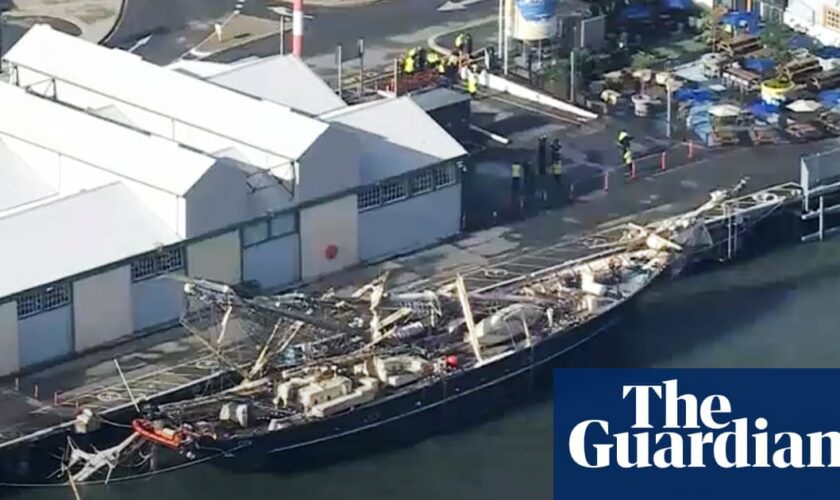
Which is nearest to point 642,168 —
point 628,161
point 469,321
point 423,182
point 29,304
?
point 628,161

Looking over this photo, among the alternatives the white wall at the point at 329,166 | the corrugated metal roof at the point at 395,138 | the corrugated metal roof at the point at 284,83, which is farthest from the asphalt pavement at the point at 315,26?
the white wall at the point at 329,166

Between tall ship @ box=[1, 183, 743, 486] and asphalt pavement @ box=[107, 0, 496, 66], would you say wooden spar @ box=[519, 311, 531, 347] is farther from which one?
asphalt pavement @ box=[107, 0, 496, 66]

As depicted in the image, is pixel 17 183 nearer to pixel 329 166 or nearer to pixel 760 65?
pixel 329 166

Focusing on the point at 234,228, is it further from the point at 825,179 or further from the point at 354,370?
the point at 825,179

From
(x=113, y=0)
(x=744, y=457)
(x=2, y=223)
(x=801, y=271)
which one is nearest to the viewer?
(x=744, y=457)

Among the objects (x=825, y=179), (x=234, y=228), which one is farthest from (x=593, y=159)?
(x=234, y=228)
